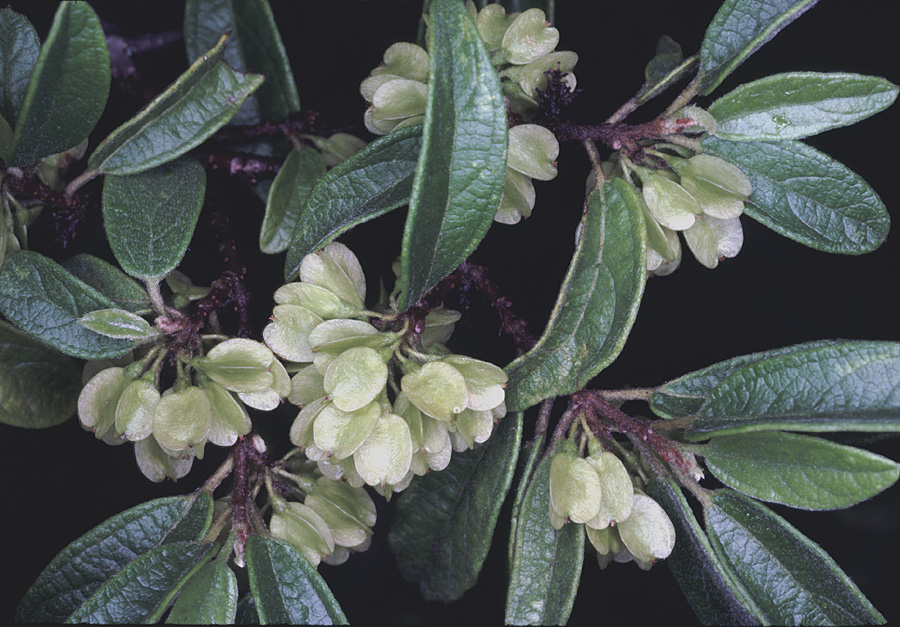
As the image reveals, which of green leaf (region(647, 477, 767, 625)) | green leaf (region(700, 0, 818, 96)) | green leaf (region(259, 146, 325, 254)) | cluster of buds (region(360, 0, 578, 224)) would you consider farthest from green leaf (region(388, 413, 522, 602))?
green leaf (region(700, 0, 818, 96))

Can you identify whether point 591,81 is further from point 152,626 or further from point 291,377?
point 152,626

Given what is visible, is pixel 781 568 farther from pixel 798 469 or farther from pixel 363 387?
pixel 363 387

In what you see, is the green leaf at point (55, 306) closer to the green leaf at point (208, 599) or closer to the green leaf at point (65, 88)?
the green leaf at point (65, 88)

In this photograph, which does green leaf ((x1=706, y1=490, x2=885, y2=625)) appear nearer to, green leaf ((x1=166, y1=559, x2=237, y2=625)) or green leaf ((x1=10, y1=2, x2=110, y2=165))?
green leaf ((x1=166, y1=559, x2=237, y2=625))

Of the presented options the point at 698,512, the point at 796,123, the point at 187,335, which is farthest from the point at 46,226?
the point at 698,512

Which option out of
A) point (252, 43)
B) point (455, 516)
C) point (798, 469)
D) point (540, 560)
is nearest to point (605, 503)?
point (540, 560)

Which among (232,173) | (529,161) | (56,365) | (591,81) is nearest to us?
(529,161)

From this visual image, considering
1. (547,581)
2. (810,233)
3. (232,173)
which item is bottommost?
(547,581)
